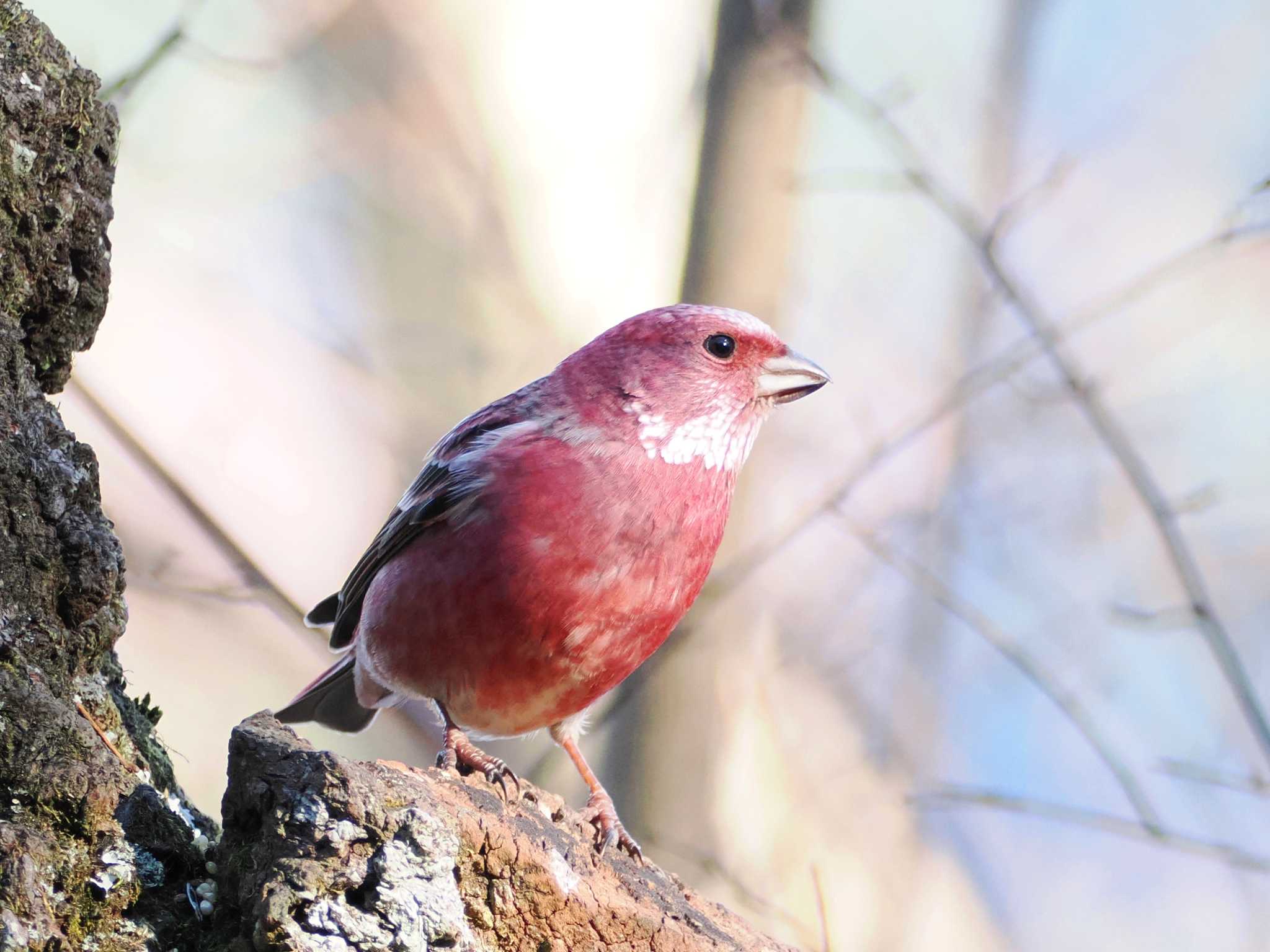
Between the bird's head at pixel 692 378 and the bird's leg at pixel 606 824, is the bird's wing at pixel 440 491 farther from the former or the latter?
the bird's leg at pixel 606 824

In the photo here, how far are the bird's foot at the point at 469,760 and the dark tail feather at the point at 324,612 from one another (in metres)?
1.16

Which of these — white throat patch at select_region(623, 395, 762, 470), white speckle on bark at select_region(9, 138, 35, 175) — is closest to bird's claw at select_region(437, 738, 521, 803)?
white throat patch at select_region(623, 395, 762, 470)

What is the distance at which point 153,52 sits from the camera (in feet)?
19.5

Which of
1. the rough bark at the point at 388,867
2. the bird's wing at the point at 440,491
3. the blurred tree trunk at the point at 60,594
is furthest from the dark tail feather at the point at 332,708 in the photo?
the rough bark at the point at 388,867

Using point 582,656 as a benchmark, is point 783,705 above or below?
above

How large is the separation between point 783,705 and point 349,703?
407cm

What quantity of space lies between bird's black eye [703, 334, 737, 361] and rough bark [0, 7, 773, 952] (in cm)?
158

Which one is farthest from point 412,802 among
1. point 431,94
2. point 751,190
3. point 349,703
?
point 431,94

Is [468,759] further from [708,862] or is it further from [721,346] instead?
[708,862]

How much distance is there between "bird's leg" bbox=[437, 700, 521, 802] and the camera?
3084mm

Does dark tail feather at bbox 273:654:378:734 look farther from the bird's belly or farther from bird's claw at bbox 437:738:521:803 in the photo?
bird's claw at bbox 437:738:521:803

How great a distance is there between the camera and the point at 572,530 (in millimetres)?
3377

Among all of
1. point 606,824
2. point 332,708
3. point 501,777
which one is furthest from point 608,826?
point 332,708

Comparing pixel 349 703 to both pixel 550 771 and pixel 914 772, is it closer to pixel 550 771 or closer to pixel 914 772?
pixel 550 771
